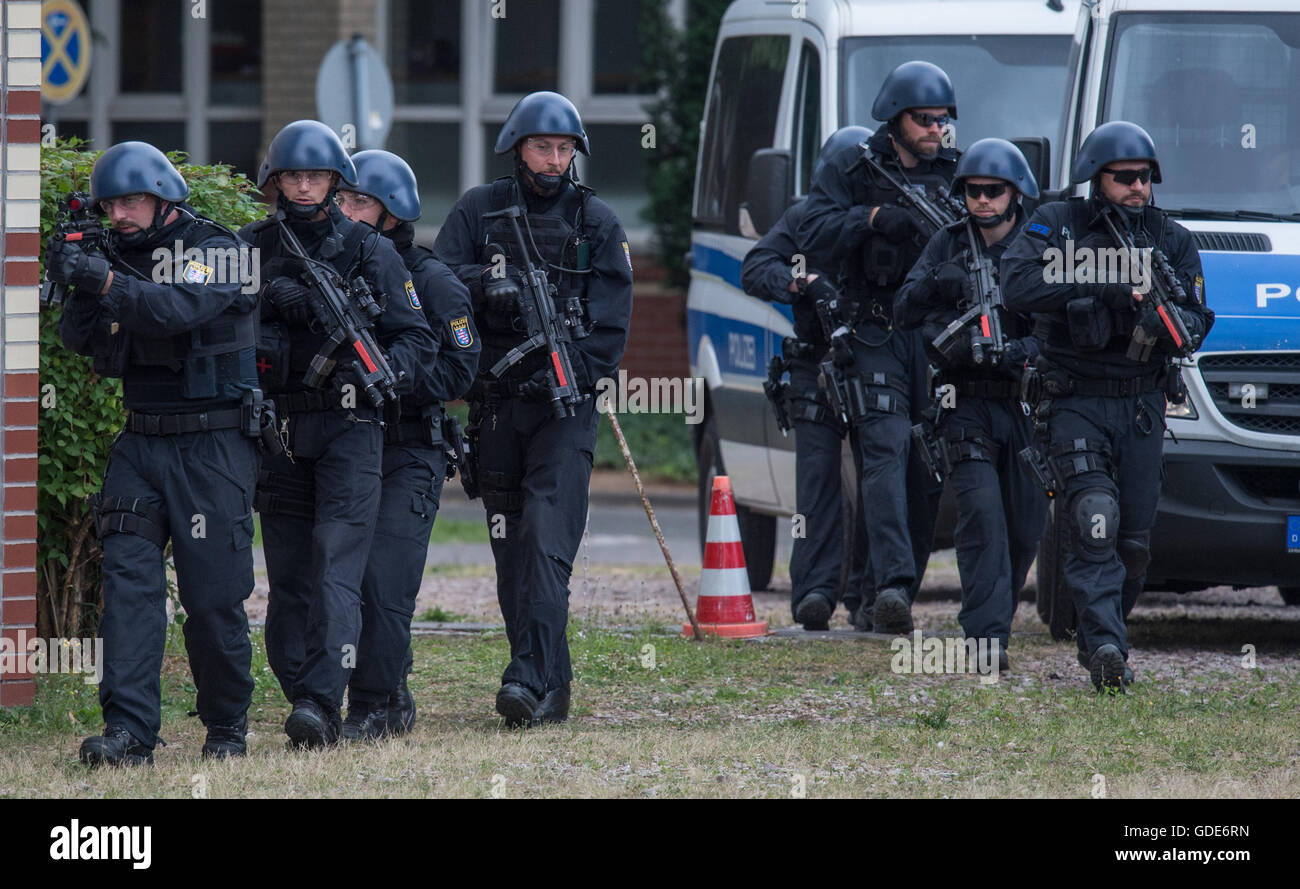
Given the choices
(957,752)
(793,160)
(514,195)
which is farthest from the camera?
(793,160)

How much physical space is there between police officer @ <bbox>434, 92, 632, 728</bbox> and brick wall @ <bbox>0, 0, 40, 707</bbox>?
134 cm

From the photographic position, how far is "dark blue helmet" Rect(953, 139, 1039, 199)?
7883mm

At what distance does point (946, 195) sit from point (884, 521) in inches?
53.6

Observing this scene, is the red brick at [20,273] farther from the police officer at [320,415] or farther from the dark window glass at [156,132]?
the dark window glass at [156,132]

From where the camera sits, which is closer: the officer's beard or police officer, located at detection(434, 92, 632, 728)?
police officer, located at detection(434, 92, 632, 728)

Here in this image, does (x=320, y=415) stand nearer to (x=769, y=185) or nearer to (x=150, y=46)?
(x=769, y=185)

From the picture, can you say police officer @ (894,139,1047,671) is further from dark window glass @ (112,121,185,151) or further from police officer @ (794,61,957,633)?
dark window glass @ (112,121,185,151)

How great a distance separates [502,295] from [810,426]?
2.63 metres

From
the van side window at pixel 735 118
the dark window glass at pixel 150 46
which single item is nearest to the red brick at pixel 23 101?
the van side window at pixel 735 118

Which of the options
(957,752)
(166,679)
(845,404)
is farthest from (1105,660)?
(166,679)

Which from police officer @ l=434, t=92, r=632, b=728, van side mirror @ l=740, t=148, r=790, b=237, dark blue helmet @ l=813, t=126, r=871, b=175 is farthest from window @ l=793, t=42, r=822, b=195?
police officer @ l=434, t=92, r=632, b=728

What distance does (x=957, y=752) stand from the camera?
6.40 meters

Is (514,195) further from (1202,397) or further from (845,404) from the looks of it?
(1202,397)

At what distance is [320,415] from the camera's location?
6.45m
